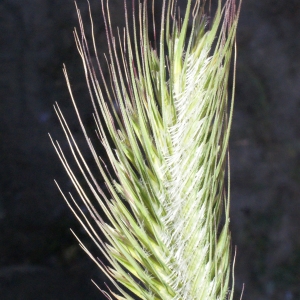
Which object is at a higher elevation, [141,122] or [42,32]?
[42,32]

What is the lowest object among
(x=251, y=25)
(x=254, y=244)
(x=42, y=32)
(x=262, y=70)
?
(x=254, y=244)

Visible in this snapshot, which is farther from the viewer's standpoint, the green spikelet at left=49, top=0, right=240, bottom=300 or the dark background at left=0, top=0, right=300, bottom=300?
the dark background at left=0, top=0, right=300, bottom=300

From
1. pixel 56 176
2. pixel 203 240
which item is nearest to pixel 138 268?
pixel 203 240

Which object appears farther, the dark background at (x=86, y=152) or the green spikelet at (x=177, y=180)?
the dark background at (x=86, y=152)

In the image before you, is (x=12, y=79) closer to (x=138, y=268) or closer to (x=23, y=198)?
A: (x=23, y=198)

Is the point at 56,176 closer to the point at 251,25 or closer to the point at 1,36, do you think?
the point at 1,36

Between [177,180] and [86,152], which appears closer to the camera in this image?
[177,180]

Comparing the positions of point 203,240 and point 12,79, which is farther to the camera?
point 12,79
